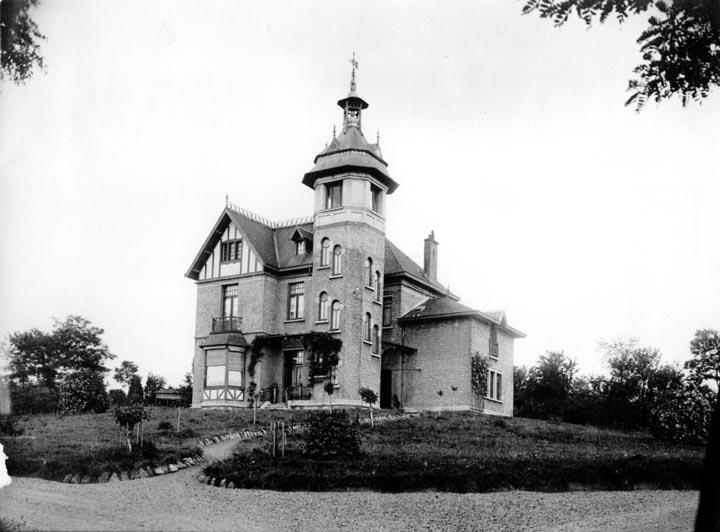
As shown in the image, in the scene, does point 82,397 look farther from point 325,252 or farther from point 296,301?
point 325,252

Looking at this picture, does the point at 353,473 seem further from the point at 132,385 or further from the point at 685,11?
the point at 132,385

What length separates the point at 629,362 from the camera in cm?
5481

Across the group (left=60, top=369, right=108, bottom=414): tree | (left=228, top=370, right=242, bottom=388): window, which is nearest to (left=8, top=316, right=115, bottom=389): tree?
(left=60, top=369, right=108, bottom=414): tree

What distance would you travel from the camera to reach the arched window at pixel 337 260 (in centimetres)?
3691

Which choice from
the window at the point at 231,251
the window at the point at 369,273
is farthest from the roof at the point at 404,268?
the window at the point at 231,251

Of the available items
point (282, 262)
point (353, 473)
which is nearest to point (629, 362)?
point (282, 262)

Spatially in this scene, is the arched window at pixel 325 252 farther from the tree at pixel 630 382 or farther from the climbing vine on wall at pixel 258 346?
the tree at pixel 630 382

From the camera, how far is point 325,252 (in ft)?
123

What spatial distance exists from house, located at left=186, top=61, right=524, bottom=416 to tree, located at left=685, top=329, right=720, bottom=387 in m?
8.92

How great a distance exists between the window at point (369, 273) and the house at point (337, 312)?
102mm

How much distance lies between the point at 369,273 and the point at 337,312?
235cm

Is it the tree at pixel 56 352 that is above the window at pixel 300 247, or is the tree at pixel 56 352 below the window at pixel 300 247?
below

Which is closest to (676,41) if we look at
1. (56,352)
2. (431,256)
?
(431,256)

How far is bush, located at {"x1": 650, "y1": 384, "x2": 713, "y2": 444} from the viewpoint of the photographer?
2725cm
